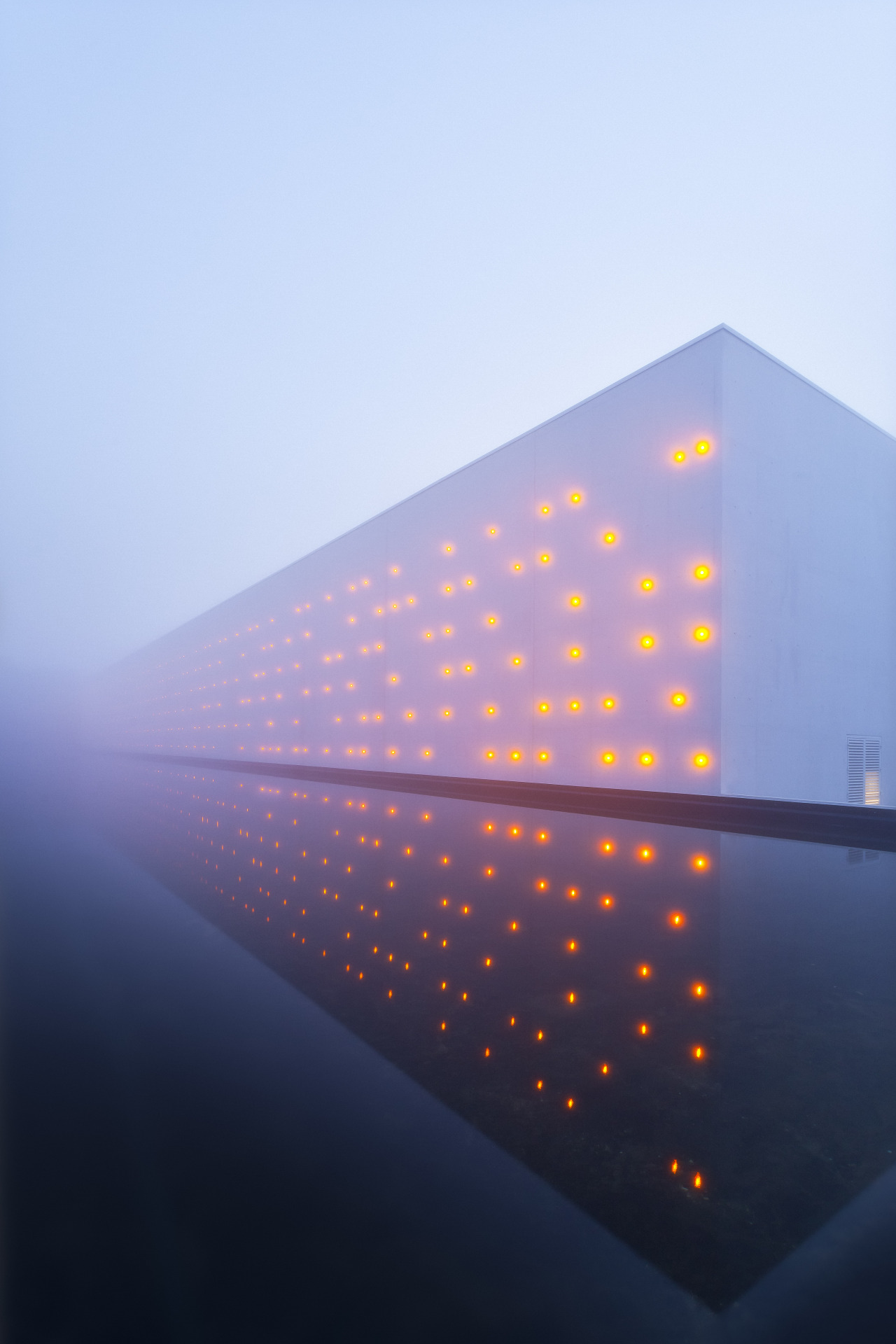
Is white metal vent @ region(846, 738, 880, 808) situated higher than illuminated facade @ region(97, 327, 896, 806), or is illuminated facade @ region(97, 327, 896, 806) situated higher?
illuminated facade @ region(97, 327, 896, 806)

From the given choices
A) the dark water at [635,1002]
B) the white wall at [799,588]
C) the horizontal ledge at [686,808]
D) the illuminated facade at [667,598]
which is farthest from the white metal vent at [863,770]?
the dark water at [635,1002]

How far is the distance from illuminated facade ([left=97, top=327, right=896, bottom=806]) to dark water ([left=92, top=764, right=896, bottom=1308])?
313 centimetres

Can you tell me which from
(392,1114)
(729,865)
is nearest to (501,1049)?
(392,1114)

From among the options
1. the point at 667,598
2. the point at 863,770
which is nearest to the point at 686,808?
the point at 667,598

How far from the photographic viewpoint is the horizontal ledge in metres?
6.18

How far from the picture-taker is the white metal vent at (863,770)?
31.1ft

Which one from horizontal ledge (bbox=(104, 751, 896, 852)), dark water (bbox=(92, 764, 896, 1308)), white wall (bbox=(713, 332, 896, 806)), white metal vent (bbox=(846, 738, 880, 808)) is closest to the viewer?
dark water (bbox=(92, 764, 896, 1308))

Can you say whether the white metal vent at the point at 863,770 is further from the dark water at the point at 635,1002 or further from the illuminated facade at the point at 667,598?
the dark water at the point at 635,1002

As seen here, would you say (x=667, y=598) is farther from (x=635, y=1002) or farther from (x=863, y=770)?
(x=635, y=1002)

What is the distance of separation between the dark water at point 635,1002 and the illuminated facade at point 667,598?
3.13 metres

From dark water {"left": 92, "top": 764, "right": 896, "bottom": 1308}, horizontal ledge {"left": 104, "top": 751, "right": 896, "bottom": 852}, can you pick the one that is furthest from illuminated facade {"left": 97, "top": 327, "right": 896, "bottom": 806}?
dark water {"left": 92, "top": 764, "right": 896, "bottom": 1308}

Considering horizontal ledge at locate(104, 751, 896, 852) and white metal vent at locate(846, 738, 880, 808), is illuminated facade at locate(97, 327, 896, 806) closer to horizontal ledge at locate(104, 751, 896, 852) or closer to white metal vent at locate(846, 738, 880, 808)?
white metal vent at locate(846, 738, 880, 808)

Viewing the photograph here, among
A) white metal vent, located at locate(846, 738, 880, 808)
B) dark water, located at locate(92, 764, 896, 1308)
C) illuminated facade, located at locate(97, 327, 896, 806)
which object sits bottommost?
dark water, located at locate(92, 764, 896, 1308)

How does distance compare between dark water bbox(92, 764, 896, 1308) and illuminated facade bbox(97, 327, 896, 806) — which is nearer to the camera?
dark water bbox(92, 764, 896, 1308)
